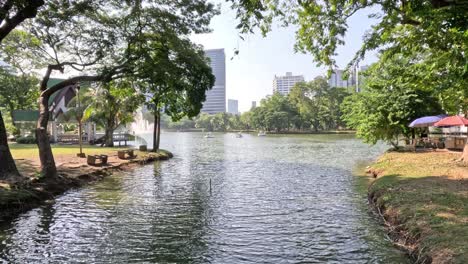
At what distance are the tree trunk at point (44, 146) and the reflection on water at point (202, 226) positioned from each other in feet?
6.09

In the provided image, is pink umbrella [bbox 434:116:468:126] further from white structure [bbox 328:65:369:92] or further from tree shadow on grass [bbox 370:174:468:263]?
tree shadow on grass [bbox 370:174:468:263]

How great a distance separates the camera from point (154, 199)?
18.1m

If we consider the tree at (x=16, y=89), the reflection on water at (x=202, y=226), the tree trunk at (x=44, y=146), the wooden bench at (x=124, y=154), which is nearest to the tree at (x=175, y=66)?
the tree trunk at (x=44, y=146)

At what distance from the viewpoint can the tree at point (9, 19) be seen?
612 inches

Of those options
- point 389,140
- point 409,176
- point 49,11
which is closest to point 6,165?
point 49,11

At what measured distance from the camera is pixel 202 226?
1331 cm

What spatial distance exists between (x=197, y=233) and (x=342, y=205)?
6875 millimetres

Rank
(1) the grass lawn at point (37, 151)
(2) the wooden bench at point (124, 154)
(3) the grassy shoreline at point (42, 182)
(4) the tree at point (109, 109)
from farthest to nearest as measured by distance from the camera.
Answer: (4) the tree at point (109, 109), (2) the wooden bench at point (124, 154), (1) the grass lawn at point (37, 151), (3) the grassy shoreline at point (42, 182)

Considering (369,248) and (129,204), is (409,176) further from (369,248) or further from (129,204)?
(129,204)

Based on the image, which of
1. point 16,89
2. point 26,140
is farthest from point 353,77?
point 16,89

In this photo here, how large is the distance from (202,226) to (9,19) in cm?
1222

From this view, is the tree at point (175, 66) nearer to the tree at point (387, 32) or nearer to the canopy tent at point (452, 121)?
the tree at point (387, 32)

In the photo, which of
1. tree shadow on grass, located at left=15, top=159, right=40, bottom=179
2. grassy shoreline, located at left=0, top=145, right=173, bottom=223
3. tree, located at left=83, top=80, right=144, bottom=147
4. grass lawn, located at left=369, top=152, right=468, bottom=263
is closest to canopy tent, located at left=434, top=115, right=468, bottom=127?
grass lawn, located at left=369, top=152, right=468, bottom=263

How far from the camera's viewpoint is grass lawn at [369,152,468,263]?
29.7 ft
